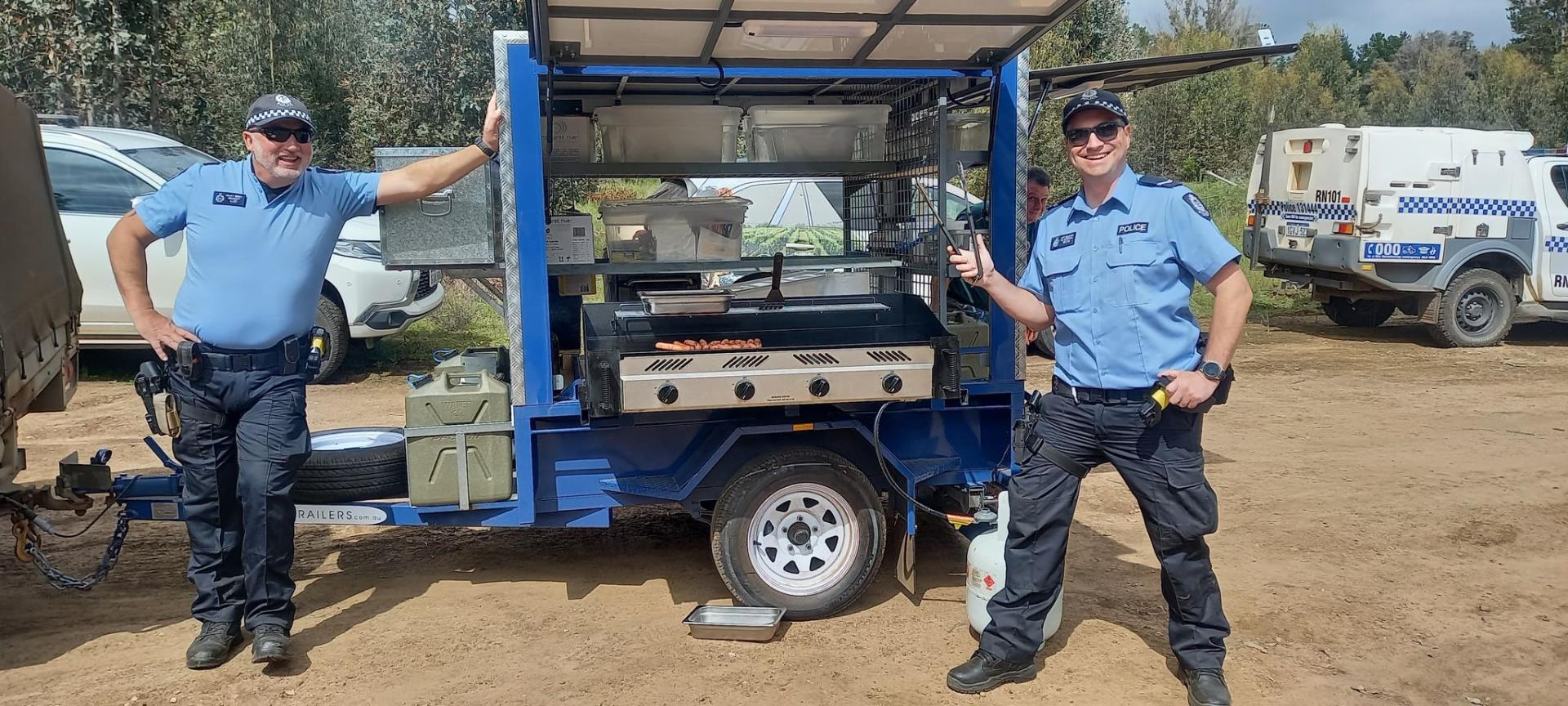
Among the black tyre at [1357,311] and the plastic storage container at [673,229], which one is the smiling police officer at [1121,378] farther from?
the black tyre at [1357,311]

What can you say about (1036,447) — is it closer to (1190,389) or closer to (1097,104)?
(1190,389)

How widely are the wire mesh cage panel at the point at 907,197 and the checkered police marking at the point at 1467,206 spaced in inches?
328

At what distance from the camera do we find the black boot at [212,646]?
399 cm

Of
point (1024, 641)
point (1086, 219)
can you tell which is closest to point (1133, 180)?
point (1086, 219)

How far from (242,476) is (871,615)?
2457 mm

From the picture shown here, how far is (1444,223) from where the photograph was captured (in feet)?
39.1

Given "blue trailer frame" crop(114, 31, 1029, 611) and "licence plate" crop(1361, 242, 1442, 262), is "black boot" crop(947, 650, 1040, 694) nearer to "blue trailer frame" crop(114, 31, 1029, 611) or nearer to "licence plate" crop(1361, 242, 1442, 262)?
"blue trailer frame" crop(114, 31, 1029, 611)

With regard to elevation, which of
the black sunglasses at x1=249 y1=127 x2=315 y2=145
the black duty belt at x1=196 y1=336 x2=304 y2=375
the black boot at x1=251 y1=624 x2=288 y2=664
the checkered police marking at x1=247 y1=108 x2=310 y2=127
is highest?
the checkered police marking at x1=247 y1=108 x2=310 y2=127

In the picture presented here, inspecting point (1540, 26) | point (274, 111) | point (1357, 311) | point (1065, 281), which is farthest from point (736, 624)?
point (1540, 26)

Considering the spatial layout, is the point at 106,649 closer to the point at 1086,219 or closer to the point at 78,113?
the point at 1086,219

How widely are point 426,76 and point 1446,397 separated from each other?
11.9 meters

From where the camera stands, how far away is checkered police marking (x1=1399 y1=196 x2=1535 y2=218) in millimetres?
11828

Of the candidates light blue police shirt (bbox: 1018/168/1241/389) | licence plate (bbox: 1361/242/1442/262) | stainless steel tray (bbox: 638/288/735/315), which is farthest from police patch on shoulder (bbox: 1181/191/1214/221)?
licence plate (bbox: 1361/242/1442/262)

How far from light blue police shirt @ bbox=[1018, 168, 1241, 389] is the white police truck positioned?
960cm
